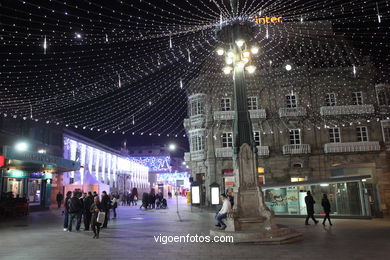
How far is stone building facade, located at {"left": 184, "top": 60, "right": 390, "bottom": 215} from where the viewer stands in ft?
98.1

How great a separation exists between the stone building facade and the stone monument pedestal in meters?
17.8

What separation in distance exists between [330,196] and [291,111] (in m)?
11.8

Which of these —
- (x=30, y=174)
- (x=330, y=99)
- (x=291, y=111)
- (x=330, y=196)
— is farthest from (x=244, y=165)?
(x=30, y=174)

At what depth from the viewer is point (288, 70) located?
103 ft

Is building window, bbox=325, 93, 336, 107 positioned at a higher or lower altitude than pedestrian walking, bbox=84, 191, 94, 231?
higher

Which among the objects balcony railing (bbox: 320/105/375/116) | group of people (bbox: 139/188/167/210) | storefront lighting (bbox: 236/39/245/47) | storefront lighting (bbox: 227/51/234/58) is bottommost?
group of people (bbox: 139/188/167/210)

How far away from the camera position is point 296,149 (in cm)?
3044

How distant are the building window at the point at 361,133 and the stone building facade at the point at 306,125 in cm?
9

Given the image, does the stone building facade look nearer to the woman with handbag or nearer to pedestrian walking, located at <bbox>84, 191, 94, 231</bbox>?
pedestrian walking, located at <bbox>84, 191, 94, 231</bbox>

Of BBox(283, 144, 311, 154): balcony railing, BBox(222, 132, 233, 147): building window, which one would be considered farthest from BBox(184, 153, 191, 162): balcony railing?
BBox(283, 144, 311, 154): balcony railing

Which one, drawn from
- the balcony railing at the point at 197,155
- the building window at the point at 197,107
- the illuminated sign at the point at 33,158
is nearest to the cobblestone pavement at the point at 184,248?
the illuminated sign at the point at 33,158

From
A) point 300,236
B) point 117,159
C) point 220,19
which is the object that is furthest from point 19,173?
point 117,159

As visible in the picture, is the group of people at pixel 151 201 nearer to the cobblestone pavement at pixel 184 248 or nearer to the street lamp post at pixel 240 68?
the cobblestone pavement at pixel 184 248

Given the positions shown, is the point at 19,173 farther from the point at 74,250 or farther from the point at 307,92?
the point at 307,92
